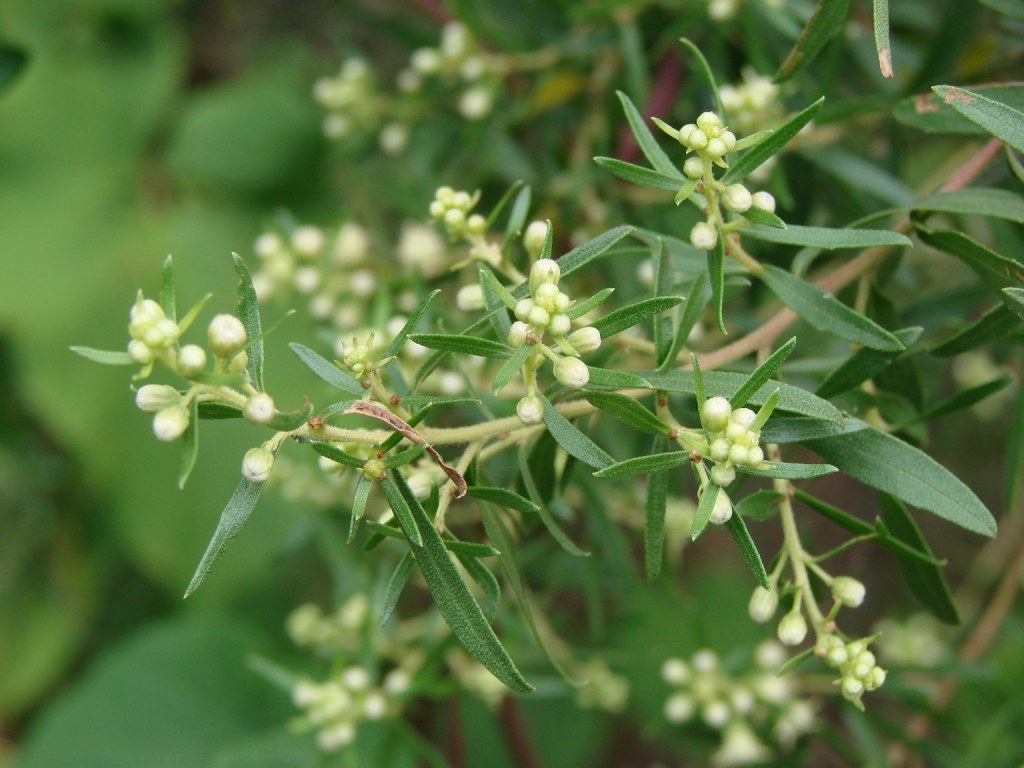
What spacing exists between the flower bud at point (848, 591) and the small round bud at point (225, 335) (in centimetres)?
68

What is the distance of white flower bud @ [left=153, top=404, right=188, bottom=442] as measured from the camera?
30.3 inches

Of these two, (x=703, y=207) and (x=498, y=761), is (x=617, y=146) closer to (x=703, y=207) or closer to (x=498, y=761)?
(x=703, y=207)

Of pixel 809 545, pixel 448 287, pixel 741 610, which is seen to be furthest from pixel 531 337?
pixel 741 610

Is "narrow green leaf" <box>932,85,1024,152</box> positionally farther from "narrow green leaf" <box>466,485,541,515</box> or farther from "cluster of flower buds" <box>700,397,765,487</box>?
"narrow green leaf" <box>466,485,541,515</box>

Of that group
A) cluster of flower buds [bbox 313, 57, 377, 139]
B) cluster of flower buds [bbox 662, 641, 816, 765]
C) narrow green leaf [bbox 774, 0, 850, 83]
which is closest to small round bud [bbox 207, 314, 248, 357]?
narrow green leaf [bbox 774, 0, 850, 83]

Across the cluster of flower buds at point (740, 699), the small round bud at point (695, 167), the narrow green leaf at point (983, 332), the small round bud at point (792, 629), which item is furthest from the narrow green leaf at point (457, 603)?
the cluster of flower buds at point (740, 699)

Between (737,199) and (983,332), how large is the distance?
1.10 ft

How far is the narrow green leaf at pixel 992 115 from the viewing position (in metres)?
0.84

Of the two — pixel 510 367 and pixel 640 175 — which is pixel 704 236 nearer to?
pixel 640 175

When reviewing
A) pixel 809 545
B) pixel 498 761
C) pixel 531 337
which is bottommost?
pixel 498 761

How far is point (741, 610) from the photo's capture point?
288 centimetres

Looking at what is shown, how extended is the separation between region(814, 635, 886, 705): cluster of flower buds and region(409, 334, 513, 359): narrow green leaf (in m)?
0.44

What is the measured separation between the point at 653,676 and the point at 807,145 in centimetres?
164

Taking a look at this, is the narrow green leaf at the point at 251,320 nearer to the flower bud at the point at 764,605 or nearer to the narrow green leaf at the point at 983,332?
the flower bud at the point at 764,605
